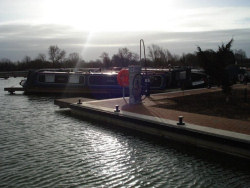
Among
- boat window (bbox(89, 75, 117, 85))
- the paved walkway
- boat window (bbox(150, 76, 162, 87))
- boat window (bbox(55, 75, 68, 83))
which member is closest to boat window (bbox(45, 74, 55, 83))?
boat window (bbox(55, 75, 68, 83))

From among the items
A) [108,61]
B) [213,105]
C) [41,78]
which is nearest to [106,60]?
[108,61]

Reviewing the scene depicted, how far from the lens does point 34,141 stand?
1061cm

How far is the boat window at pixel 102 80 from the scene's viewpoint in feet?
88.3

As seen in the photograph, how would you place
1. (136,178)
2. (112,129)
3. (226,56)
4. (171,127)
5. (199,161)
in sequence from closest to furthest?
(136,178) → (199,161) → (171,127) → (112,129) → (226,56)

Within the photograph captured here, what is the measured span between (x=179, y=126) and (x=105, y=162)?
8.85ft

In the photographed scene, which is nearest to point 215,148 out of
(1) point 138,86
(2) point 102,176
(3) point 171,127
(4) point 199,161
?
(4) point 199,161

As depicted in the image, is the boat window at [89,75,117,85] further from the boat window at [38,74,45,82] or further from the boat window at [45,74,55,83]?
the boat window at [38,74,45,82]

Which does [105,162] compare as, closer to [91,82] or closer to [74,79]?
[91,82]

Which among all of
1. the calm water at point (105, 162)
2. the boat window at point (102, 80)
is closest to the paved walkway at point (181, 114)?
the calm water at point (105, 162)

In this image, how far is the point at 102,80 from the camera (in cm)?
2711

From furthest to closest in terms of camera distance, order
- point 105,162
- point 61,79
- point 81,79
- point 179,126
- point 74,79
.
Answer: point 61,79 → point 74,79 → point 81,79 → point 179,126 → point 105,162

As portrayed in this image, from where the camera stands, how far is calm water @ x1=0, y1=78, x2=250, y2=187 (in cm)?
711

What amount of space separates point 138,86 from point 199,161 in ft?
23.4

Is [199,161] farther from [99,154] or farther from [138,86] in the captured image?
[138,86]
